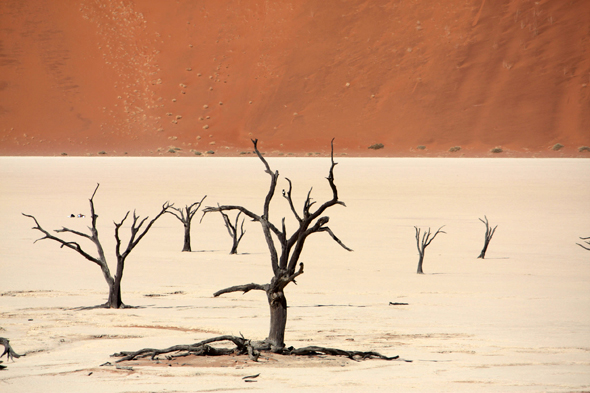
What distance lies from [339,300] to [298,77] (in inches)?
2116

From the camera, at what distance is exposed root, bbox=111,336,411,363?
5.98 metres

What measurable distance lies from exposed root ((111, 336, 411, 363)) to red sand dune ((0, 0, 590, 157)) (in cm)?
4750

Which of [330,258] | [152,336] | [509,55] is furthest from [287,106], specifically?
[152,336]

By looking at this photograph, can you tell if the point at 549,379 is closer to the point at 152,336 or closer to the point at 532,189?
the point at 152,336

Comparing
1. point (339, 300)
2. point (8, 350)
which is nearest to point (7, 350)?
point (8, 350)

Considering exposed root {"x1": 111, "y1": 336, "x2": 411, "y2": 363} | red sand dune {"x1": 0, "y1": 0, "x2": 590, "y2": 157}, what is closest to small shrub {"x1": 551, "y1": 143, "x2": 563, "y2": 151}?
red sand dune {"x1": 0, "y1": 0, "x2": 590, "y2": 157}

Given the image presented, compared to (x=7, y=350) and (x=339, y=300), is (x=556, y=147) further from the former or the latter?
(x=7, y=350)

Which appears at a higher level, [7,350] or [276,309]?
[276,309]

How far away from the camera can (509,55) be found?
5966 centimetres

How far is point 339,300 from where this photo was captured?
9703 millimetres

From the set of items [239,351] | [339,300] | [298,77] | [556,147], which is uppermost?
[298,77]

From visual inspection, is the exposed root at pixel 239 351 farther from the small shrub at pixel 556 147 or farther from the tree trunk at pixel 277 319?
the small shrub at pixel 556 147

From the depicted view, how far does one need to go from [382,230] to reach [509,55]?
44946 mm

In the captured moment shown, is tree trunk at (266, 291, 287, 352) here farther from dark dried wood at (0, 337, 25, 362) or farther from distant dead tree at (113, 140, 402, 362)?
dark dried wood at (0, 337, 25, 362)
